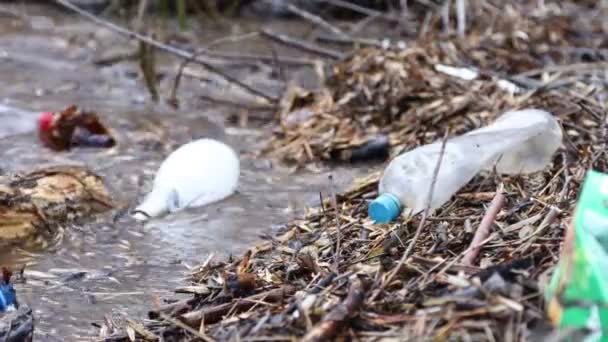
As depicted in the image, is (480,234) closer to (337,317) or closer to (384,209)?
(337,317)

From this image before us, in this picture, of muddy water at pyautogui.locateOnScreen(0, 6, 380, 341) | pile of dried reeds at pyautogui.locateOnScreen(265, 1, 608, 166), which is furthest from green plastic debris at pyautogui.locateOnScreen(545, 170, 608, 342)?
pile of dried reeds at pyautogui.locateOnScreen(265, 1, 608, 166)

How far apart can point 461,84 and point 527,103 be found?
46 centimetres

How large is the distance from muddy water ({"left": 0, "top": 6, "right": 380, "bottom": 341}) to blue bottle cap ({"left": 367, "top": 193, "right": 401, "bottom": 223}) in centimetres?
44

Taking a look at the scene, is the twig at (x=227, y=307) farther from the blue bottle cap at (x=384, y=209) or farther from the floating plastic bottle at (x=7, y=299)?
the blue bottle cap at (x=384, y=209)

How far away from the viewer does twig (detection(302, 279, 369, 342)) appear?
5.47ft

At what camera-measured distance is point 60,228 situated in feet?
9.68

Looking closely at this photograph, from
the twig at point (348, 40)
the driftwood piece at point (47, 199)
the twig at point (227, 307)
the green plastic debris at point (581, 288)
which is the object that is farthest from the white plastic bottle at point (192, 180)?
the green plastic debris at point (581, 288)

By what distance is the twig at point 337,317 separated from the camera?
1.67 meters

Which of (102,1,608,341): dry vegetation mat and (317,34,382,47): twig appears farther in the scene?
(317,34,382,47): twig

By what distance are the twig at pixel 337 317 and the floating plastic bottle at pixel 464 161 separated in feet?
2.84

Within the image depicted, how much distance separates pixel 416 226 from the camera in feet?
8.09

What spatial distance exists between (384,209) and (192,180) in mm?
867

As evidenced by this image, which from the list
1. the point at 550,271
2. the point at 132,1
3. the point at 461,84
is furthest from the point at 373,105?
the point at 132,1

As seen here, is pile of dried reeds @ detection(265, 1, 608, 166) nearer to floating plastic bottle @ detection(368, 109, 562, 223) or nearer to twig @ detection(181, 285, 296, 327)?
floating plastic bottle @ detection(368, 109, 562, 223)
